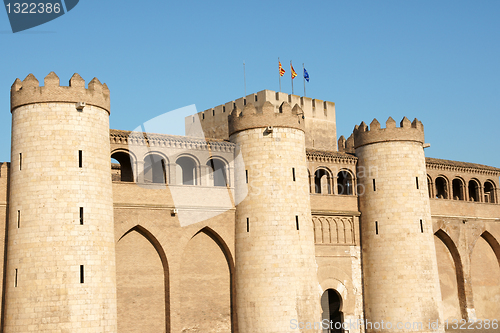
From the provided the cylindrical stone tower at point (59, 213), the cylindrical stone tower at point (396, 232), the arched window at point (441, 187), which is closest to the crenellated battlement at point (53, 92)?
the cylindrical stone tower at point (59, 213)

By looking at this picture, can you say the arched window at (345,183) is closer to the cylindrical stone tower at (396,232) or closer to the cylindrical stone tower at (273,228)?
the cylindrical stone tower at (396,232)

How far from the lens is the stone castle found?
75.4ft

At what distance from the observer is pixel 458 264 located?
1416 inches

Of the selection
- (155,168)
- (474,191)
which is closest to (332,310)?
(155,168)

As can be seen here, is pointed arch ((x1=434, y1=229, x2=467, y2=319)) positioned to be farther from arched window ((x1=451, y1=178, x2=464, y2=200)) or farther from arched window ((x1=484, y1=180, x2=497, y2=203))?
arched window ((x1=484, y1=180, x2=497, y2=203))

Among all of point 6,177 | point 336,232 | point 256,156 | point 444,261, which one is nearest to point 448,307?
point 444,261

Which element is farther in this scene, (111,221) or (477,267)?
(477,267)

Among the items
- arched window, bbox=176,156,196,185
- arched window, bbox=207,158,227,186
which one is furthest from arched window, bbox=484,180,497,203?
arched window, bbox=176,156,196,185

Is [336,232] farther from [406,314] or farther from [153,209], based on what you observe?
[153,209]

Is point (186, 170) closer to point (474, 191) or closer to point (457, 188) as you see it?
point (457, 188)

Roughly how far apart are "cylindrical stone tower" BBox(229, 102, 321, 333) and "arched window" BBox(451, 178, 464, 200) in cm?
1355

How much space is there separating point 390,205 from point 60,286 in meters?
16.3

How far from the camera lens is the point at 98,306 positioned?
22812mm

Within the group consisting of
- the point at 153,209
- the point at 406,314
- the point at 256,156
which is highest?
the point at 256,156
